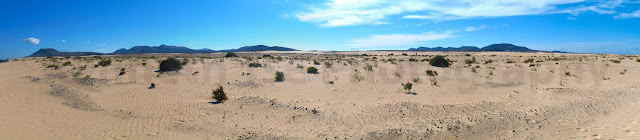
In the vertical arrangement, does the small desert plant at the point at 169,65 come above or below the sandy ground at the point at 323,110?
above

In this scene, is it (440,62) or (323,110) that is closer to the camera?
(323,110)

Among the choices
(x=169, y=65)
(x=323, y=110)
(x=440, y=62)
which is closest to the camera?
(x=323, y=110)

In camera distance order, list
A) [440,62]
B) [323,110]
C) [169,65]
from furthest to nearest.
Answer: [440,62] < [169,65] < [323,110]

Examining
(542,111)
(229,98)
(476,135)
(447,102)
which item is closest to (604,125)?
(542,111)

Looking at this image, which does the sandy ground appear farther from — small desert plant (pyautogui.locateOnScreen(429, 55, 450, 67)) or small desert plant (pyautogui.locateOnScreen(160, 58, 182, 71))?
small desert plant (pyautogui.locateOnScreen(429, 55, 450, 67))

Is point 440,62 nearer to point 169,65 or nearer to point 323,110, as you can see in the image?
point 323,110

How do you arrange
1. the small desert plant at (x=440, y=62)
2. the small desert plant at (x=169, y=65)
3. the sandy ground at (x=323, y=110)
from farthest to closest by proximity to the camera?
1. the small desert plant at (x=440, y=62)
2. the small desert plant at (x=169, y=65)
3. the sandy ground at (x=323, y=110)

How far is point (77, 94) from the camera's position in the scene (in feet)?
39.9

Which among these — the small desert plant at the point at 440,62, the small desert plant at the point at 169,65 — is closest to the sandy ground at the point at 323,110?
the small desert plant at the point at 169,65

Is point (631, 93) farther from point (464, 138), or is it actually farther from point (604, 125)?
point (464, 138)

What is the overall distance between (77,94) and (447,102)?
14028mm

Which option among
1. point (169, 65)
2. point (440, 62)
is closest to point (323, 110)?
point (169, 65)

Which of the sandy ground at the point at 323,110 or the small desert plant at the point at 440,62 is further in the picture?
the small desert plant at the point at 440,62

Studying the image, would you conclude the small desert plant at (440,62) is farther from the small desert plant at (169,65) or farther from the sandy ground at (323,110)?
the small desert plant at (169,65)
